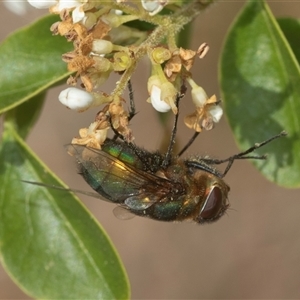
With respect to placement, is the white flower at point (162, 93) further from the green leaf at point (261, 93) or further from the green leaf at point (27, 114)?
the green leaf at point (27, 114)

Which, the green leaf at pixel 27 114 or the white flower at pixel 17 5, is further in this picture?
the green leaf at pixel 27 114

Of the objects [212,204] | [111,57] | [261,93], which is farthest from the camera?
[261,93]

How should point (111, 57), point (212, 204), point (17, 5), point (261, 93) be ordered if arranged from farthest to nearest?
point (17, 5), point (261, 93), point (212, 204), point (111, 57)

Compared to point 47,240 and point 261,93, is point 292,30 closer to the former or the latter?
point 261,93

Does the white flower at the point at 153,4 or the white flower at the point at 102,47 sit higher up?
the white flower at the point at 153,4

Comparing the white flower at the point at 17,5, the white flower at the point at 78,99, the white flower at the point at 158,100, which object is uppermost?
the white flower at the point at 17,5

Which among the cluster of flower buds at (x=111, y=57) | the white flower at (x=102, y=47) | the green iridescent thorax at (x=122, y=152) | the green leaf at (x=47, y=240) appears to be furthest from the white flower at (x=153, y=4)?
the green leaf at (x=47, y=240)

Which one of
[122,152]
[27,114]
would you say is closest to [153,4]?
[122,152]

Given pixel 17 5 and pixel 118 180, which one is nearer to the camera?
pixel 118 180
